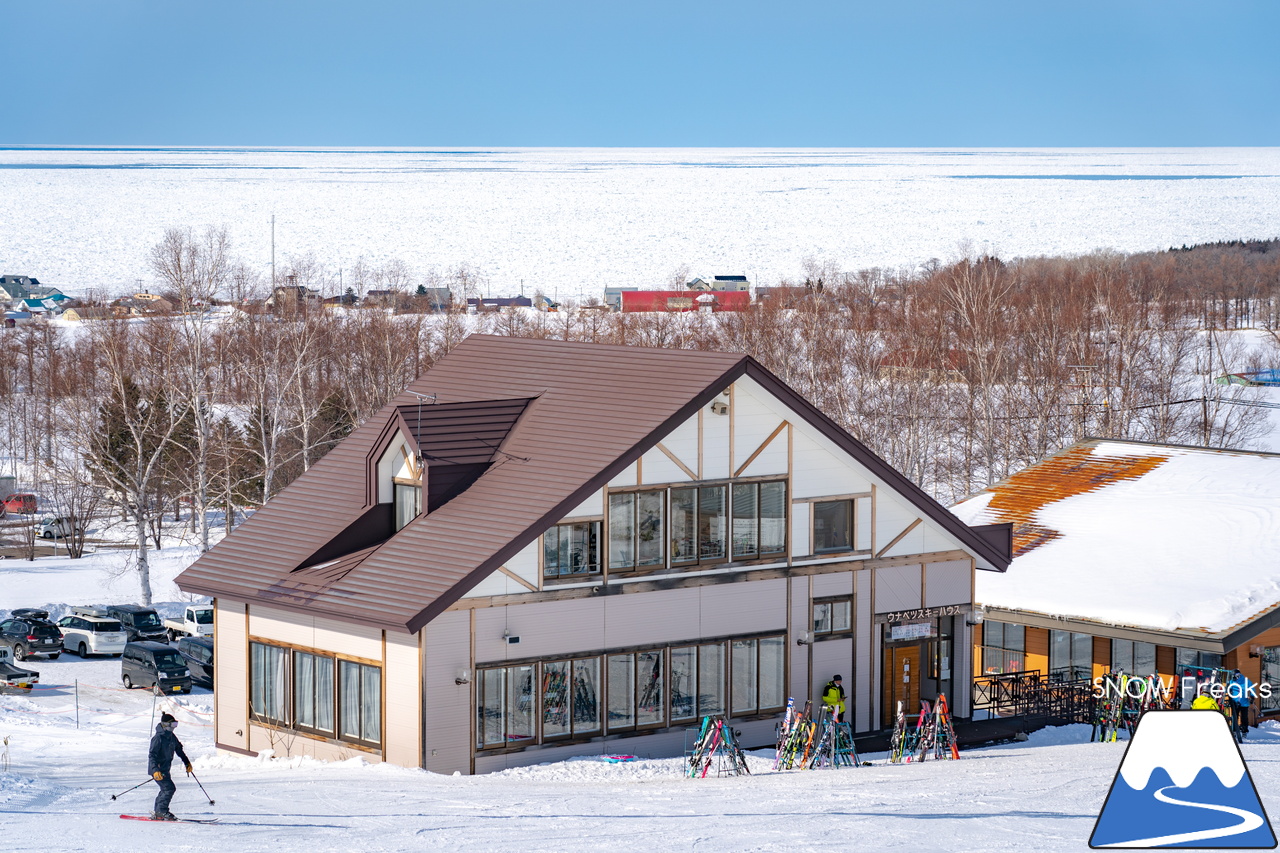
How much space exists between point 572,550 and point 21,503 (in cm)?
5956

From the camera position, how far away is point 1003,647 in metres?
34.0

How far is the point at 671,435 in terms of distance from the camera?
2631cm

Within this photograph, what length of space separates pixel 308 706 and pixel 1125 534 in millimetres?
19398

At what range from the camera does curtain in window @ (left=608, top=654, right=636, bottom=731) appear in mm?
26094

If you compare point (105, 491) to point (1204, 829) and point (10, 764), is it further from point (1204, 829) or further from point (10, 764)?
point (1204, 829)

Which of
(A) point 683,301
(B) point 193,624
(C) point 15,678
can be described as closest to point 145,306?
(A) point 683,301

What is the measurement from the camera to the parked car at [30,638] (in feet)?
138

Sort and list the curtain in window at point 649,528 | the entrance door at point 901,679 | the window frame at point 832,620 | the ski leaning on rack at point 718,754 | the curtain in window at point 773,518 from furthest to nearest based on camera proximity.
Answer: the entrance door at point 901,679
the window frame at point 832,620
the curtain in window at point 773,518
the curtain in window at point 649,528
the ski leaning on rack at point 718,754

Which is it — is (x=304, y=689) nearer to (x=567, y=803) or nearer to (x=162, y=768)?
(x=567, y=803)

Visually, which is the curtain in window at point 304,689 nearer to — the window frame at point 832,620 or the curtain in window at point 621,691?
the curtain in window at point 621,691

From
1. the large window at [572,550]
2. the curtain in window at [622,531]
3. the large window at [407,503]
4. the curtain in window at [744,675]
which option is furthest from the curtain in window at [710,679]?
the large window at [407,503]

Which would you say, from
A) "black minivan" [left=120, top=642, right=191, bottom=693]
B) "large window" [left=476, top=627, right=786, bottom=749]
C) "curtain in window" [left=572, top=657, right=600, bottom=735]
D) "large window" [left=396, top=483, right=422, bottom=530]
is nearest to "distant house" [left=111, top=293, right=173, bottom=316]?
"black minivan" [left=120, top=642, right=191, bottom=693]

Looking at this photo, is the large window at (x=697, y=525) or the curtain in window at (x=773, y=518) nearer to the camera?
the large window at (x=697, y=525)

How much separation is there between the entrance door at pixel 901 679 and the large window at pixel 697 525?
140 inches
